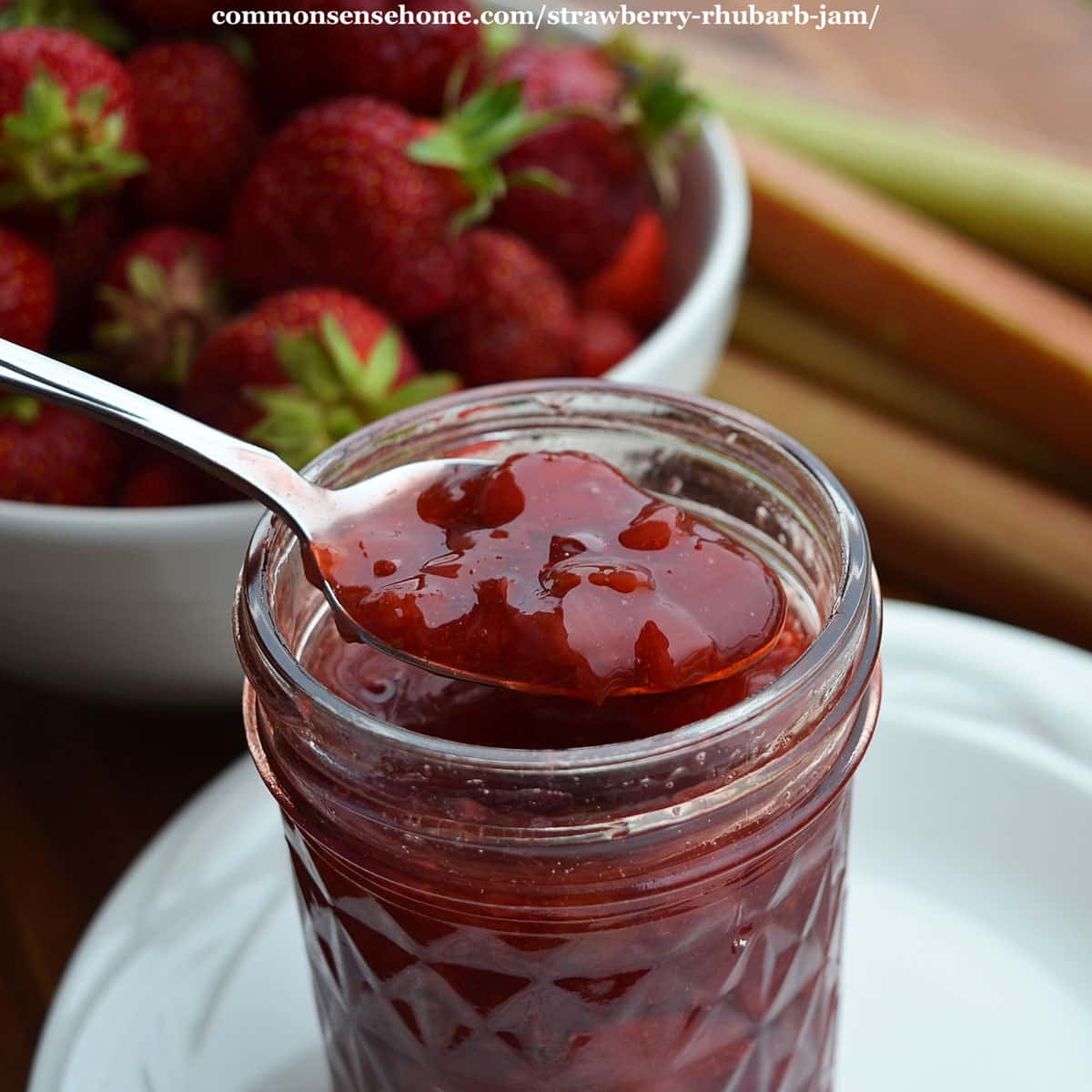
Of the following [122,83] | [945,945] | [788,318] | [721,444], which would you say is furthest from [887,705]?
[122,83]

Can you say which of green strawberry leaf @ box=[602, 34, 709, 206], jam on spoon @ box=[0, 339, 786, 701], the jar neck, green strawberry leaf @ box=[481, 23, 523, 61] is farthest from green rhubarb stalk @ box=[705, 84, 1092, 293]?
jam on spoon @ box=[0, 339, 786, 701]

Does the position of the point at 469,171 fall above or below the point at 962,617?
above

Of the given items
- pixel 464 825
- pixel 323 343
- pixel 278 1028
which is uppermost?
pixel 464 825

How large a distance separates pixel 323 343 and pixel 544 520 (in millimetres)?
514

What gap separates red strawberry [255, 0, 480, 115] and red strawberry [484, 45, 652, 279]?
0.23 feet

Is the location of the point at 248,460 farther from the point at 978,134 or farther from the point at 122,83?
the point at 978,134

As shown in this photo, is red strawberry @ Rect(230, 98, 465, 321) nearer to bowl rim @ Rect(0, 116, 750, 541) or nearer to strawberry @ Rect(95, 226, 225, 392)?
strawberry @ Rect(95, 226, 225, 392)

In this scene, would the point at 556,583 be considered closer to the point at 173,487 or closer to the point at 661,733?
the point at 661,733

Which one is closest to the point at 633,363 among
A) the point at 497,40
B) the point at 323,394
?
the point at 323,394

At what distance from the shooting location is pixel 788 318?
2016 millimetres

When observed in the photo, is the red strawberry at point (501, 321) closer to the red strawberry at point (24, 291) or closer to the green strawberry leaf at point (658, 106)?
the green strawberry leaf at point (658, 106)

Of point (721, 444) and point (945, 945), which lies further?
point (945, 945)

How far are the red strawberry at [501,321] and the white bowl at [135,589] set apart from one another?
150mm

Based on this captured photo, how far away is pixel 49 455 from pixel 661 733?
80 cm
